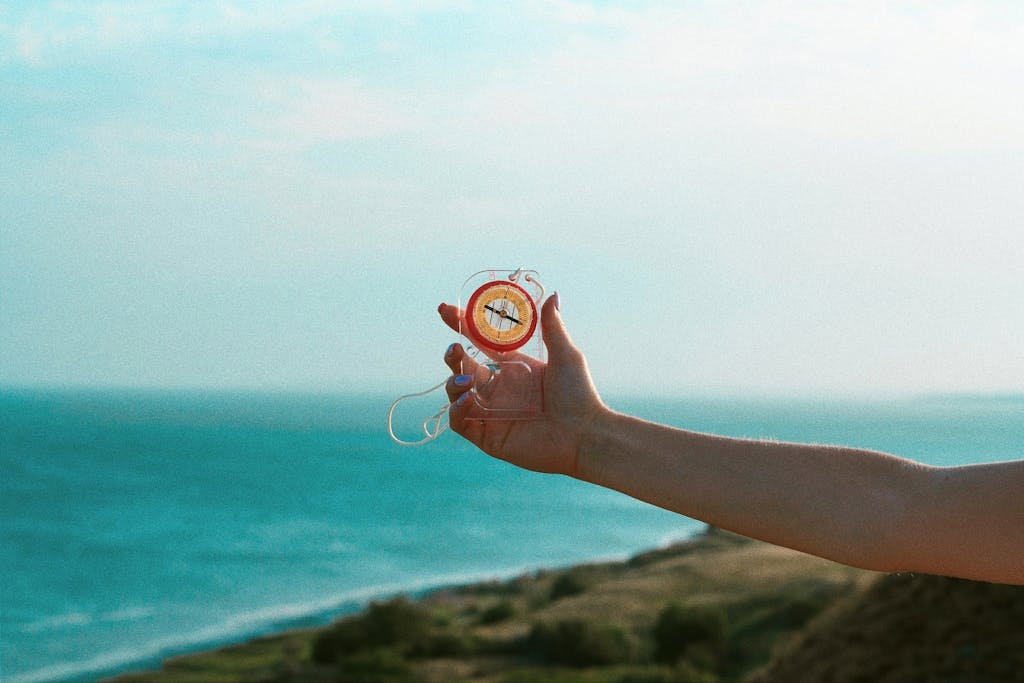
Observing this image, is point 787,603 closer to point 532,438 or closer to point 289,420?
point 532,438

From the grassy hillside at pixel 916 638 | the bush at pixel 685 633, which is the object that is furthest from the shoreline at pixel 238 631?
the grassy hillside at pixel 916 638

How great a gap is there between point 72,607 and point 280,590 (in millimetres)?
7296

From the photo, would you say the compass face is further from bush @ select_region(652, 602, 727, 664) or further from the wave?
the wave

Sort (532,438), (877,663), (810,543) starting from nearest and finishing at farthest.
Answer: (810,543) → (532,438) → (877,663)

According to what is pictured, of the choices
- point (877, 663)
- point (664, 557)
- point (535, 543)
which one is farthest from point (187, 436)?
point (877, 663)

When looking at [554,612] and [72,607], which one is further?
[72,607]

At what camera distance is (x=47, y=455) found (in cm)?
7112

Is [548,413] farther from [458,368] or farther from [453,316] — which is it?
[453,316]

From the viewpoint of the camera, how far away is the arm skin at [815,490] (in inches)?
95.7

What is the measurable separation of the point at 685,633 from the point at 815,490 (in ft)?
55.0

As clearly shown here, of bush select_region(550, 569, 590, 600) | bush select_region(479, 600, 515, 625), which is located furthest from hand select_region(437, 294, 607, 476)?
bush select_region(550, 569, 590, 600)

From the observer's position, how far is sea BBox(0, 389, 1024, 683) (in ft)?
120

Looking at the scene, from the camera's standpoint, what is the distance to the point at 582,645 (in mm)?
18328

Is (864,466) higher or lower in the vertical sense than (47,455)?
lower
